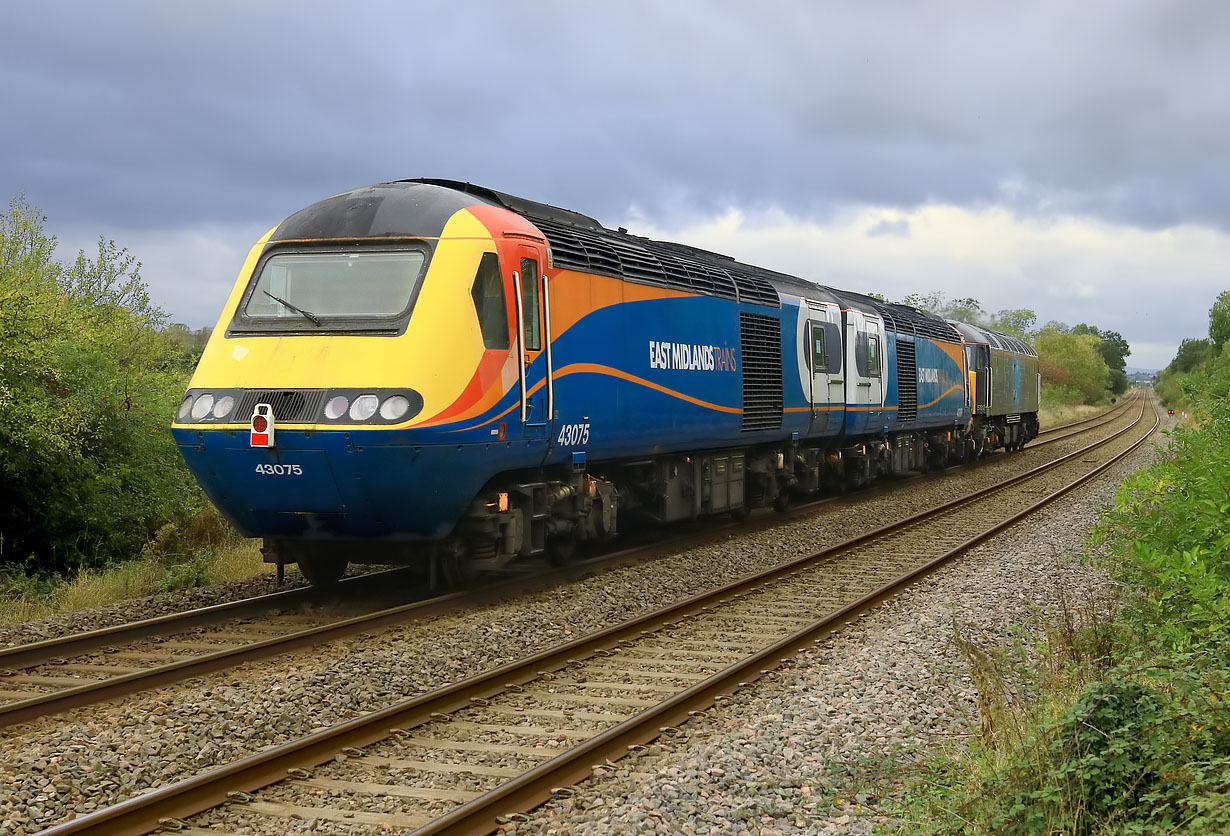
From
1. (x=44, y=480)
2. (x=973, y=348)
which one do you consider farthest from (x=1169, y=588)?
(x=973, y=348)

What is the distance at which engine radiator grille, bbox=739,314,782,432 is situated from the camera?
15250 mm

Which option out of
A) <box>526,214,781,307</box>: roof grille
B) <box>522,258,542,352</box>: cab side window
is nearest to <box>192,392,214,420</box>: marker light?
<box>522,258,542,352</box>: cab side window

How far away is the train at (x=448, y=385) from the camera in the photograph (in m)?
8.94

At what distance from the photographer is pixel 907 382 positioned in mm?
22922

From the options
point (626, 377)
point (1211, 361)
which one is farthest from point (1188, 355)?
point (626, 377)

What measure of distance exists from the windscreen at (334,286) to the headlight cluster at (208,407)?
2.59 feet

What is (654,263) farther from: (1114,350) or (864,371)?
(1114,350)

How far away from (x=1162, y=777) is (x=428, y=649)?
5.33 meters

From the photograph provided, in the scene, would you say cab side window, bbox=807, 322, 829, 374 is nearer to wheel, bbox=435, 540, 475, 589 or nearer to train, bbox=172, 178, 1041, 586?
train, bbox=172, 178, 1041, 586

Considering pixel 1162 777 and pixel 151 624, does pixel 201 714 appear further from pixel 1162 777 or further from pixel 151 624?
pixel 1162 777

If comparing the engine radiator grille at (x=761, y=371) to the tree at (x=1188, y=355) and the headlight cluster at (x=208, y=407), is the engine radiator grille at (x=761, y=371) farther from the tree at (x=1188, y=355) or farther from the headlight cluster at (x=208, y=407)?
the tree at (x=1188, y=355)

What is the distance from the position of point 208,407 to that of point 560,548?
4.25 meters

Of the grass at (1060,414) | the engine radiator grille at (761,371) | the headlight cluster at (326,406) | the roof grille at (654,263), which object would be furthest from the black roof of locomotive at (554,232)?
the grass at (1060,414)

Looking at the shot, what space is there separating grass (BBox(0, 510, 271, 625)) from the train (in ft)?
6.70
